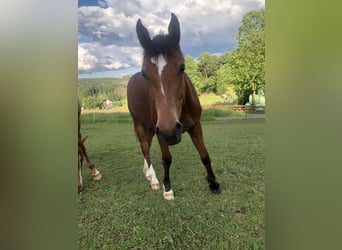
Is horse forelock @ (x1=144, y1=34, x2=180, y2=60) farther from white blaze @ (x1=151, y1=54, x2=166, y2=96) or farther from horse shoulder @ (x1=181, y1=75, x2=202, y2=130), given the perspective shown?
horse shoulder @ (x1=181, y1=75, x2=202, y2=130)

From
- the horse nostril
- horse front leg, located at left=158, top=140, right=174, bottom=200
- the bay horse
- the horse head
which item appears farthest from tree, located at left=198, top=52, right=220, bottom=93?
the bay horse

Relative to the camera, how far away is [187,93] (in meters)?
1.43

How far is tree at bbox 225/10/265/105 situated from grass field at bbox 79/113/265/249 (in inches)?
7.1

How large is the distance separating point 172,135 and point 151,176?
293 millimetres

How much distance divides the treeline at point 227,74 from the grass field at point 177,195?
12cm

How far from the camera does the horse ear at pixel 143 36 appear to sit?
4.63ft

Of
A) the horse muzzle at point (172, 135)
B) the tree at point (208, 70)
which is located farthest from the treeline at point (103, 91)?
the tree at point (208, 70)

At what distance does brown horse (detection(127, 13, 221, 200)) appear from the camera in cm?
135

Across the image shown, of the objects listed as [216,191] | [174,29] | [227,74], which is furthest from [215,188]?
[174,29]

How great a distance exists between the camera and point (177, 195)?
1.48 meters

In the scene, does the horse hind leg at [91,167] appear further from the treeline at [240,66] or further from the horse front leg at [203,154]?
the treeline at [240,66]

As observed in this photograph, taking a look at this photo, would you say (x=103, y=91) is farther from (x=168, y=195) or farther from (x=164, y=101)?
(x=168, y=195)
